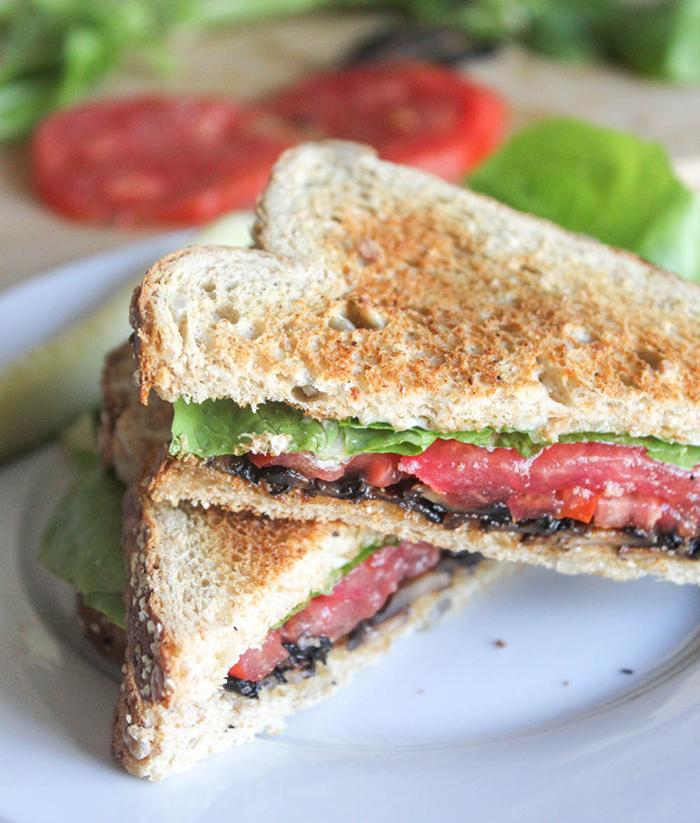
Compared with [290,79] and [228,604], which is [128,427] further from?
[290,79]

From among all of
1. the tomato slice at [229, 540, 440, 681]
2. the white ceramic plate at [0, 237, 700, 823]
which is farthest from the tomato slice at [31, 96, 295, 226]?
the tomato slice at [229, 540, 440, 681]

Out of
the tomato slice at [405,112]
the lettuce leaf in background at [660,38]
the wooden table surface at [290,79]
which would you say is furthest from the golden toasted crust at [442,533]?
the lettuce leaf in background at [660,38]

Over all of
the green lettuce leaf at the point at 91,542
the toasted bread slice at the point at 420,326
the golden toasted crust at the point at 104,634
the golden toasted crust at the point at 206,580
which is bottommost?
the golden toasted crust at the point at 104,634

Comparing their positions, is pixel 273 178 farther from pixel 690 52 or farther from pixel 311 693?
pixel 690 52

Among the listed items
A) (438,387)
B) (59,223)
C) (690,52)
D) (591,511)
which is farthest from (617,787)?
(690,52)

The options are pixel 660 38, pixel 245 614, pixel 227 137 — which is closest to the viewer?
pixel 245 614

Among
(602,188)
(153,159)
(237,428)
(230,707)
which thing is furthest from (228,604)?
(153,159)

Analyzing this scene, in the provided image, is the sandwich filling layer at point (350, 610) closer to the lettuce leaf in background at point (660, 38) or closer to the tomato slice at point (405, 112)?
the tomato slice at point (405, 112)
